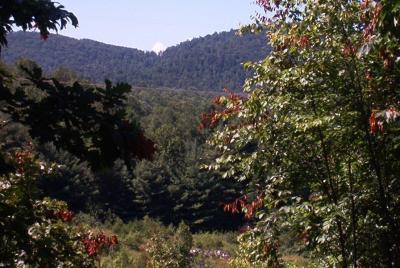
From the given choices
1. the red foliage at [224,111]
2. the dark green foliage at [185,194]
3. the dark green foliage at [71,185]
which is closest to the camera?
the red foliage at [224,111]

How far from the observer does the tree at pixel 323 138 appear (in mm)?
5004

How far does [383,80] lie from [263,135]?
4.69ft

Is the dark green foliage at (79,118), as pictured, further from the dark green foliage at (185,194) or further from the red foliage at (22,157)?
the dark green foliage at (185,194)

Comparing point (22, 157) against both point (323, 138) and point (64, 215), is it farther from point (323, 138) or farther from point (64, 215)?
point (323, 138)

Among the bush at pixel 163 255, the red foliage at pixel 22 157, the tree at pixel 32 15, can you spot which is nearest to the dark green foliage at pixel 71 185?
the bush at pixel 163 255

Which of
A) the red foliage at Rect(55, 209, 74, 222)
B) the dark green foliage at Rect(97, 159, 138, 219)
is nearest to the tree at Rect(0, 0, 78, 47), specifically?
the red foliage at Rect(55, 209, 74, 222)

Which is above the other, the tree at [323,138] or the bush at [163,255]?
the tree at [323,138]

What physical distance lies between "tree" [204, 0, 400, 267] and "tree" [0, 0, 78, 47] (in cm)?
252

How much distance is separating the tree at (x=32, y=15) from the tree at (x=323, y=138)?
2525mm

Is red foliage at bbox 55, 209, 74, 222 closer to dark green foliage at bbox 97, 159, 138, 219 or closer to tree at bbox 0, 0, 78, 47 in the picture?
tree at bbox 0, 0, 78, 47

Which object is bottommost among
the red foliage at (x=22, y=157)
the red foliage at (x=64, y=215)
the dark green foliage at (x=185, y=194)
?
the dark green foliage at (x=185, y=194)

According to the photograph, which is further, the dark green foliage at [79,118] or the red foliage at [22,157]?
the red foliage at [22,157]

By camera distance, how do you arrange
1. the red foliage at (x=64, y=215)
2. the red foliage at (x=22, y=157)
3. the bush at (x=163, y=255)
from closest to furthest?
the red foliage at (x=22, y=157)
the red foliage at (x=64, y=215)
the bush at (x=163, y=255)

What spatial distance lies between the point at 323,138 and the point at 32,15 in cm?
337
